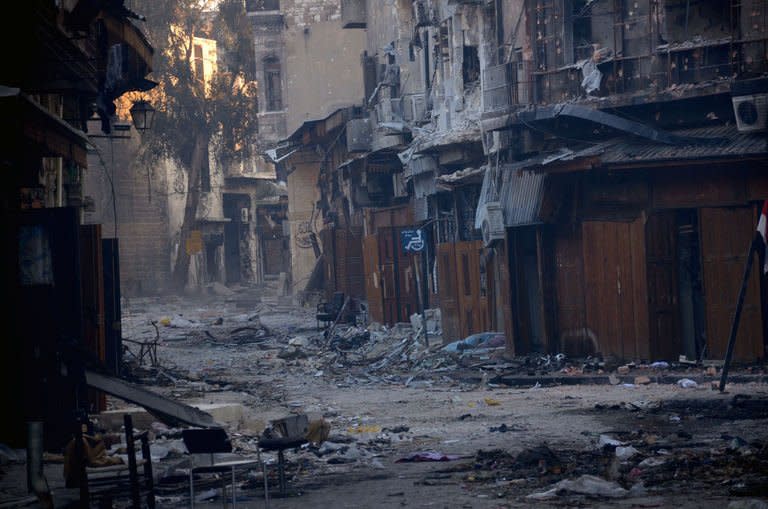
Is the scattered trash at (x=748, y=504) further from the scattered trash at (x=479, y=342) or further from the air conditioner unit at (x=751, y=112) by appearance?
the scattered trash at (x=479, y=342)

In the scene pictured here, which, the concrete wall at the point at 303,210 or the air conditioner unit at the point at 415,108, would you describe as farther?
the concrete wall at the point at 303,210

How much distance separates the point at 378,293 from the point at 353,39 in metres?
18.4

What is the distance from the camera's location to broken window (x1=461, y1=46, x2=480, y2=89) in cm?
2650

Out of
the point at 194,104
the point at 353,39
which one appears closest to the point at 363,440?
the point at 353,39

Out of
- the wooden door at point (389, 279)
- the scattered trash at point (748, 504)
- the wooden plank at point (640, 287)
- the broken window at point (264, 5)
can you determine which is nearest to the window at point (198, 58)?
the broken window at point (264, 5)

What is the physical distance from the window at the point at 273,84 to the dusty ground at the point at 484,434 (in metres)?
29.0

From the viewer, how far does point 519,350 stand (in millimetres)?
22984

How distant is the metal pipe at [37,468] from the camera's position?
30.5 feet

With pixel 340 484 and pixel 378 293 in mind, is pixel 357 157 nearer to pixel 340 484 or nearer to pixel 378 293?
pixel 378 293

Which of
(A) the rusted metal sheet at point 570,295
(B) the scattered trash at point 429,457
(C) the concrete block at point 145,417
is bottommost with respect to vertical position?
(B) the scattered trash at point 429,457

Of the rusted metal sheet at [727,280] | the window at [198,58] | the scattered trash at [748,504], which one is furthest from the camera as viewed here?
the window at [198,58]

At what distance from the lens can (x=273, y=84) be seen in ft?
177

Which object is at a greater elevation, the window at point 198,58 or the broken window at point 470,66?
the window at point 198,58

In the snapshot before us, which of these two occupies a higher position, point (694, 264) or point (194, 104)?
point (194, 104)
